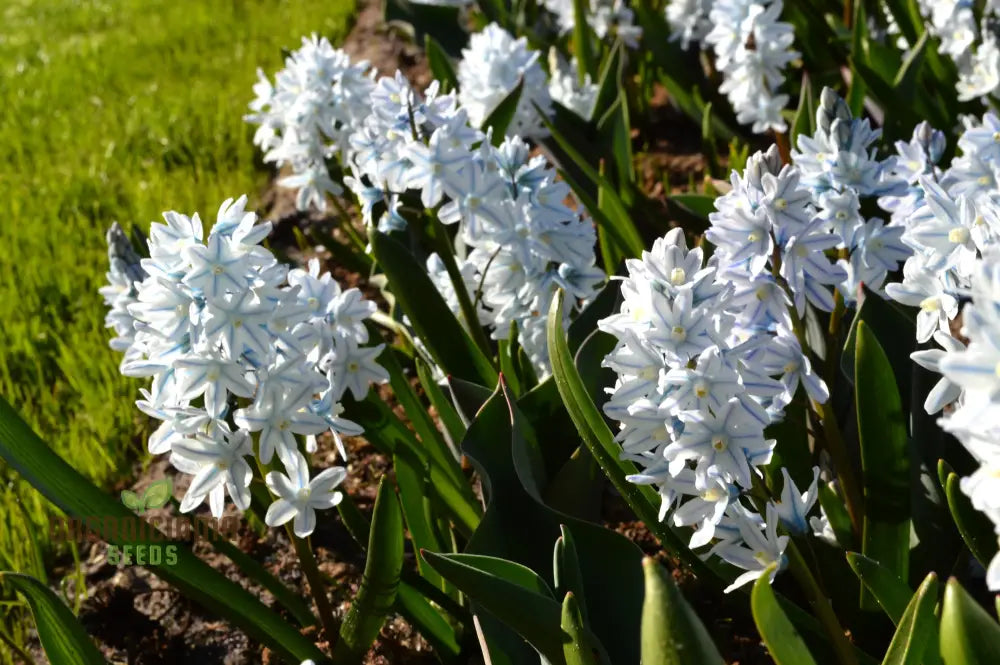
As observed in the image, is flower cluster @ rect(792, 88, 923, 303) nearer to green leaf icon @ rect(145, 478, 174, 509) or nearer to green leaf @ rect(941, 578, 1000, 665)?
green leaf @ rect(941, 578, 1000, 665)

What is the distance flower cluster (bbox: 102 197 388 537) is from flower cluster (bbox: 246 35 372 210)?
1047mm

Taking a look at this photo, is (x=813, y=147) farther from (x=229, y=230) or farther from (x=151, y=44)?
(x=151, y=44)

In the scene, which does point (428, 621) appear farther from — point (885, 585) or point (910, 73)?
point (910, 73)

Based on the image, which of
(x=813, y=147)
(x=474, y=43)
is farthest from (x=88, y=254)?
(x=813, y=147)

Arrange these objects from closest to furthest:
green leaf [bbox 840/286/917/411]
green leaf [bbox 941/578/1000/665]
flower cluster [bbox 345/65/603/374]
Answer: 1. green leaf [bbox 941/578/1000/665]
2. green leaf [bbox 840/286/917/411]
3. flower cluster [bbox 345/65/603/374]

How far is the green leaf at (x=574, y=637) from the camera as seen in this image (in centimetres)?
121

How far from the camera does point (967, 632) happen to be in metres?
1.05

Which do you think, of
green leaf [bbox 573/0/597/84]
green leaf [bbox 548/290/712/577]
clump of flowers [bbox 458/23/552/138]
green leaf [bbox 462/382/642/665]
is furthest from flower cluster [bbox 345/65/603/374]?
green leaf [bbox 573/0/597/84]

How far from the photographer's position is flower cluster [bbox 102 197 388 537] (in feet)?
4.68

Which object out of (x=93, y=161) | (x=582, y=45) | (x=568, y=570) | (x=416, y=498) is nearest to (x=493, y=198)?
(x=416, y=498)

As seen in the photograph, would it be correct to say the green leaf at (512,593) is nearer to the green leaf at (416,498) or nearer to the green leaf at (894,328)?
the green leaf at (416,498)

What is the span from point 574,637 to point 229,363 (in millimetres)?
613

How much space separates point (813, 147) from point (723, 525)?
2.58ft

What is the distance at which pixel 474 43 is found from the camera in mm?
3045
